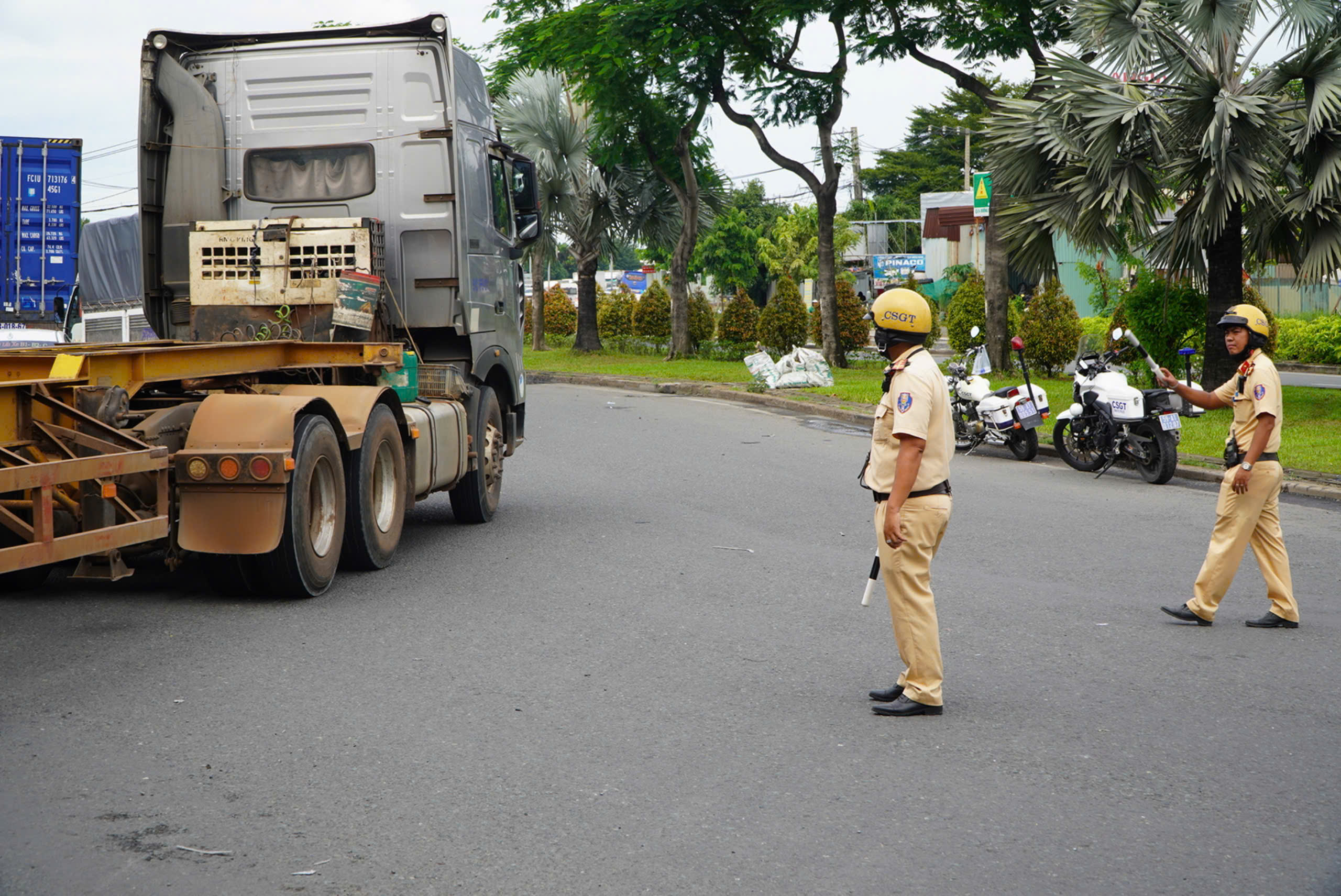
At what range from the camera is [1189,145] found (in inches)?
634

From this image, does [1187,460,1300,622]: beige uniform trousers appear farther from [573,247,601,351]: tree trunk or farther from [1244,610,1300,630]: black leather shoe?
[573,247,601,351]: tree trunk

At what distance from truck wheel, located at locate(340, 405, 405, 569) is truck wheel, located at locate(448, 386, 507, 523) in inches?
56.7

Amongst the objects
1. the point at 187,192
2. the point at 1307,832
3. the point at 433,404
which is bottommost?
the point at 1307,832

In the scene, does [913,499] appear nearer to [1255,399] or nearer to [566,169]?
[1255,399]

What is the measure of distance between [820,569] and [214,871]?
206 inches

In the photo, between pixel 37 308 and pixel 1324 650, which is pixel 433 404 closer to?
pixel 1324 650

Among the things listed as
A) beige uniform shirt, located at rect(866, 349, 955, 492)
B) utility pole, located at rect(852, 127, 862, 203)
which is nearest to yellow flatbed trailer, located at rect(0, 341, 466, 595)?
beige uniform shirt, located at rect(866, 349, 955, 492)

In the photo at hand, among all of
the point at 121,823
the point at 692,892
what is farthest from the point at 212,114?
the point at 692,892

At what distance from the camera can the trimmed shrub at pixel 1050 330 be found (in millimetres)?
23875

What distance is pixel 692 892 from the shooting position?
12.3ft

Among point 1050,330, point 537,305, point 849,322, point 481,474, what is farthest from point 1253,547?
point 537,305

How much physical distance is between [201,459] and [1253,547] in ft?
17.8

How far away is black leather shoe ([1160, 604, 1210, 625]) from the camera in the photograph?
23.5 feet

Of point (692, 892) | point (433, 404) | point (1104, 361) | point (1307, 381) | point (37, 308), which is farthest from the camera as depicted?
point (1307, 381)
